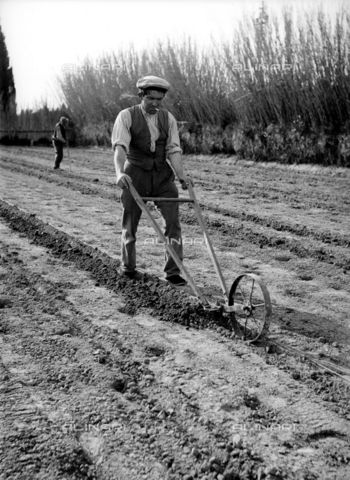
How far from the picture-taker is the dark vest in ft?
16.7

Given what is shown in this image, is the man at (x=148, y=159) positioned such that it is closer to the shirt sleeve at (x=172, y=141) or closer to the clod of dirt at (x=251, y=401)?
the shirt sleeve at (x=172, y=141)

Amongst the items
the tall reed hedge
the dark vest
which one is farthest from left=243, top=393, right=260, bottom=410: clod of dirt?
the tall reed hedge

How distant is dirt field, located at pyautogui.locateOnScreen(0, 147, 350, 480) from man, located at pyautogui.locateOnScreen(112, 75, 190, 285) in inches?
13.7

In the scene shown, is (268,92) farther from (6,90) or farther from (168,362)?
(6,90)

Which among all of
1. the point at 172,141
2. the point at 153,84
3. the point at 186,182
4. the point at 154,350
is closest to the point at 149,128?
the point at 172,141

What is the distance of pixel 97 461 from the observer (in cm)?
264

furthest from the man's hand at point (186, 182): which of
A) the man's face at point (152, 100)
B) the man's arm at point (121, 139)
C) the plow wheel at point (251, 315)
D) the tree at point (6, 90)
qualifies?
the tree at point (6, 90)

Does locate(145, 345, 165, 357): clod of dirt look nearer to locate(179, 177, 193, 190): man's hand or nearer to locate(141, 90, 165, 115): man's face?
locate(179, 177, 193, 190): man's hand

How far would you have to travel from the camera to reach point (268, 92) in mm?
13656

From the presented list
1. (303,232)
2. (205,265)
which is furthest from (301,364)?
(303,232)

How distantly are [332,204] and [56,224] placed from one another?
3.95 meters

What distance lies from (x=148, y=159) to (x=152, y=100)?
52cm

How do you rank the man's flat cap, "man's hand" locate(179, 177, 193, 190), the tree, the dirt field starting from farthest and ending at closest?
the tree
"man's hand" locate(179, 177, 193, 190)
the man's flat cap
the dirt field

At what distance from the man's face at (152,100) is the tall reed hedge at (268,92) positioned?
770cm
